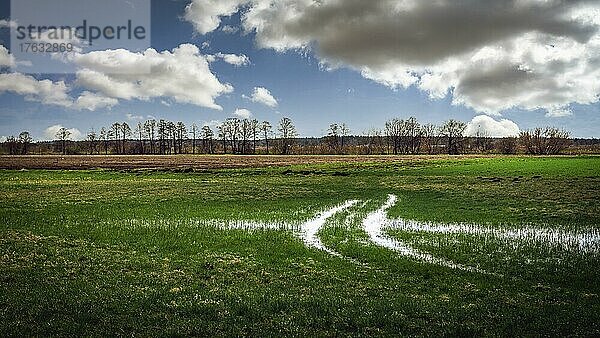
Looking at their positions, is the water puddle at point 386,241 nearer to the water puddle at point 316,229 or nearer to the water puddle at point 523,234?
the water puddle at point 523,234

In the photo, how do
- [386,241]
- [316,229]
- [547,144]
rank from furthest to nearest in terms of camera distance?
[547,144], [316,229], [386,241]

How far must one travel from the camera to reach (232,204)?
134 feet

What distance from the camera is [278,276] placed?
17219mm

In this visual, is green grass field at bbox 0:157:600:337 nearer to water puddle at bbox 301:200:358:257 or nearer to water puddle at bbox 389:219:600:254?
water puddle at bbox 301:200:358:257

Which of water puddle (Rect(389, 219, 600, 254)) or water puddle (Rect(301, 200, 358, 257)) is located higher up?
water puddle (Rect(389, 219, 600, 254))

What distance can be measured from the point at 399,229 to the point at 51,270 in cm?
1955

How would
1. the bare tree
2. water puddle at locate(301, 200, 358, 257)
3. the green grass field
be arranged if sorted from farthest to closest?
the bare tree → water puddle at locate(301, 200, 358, 257) → the green grass field

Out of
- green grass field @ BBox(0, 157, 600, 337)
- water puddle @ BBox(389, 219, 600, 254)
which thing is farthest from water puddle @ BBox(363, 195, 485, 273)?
water puddle @ BBox(389, 219, 600, 254)

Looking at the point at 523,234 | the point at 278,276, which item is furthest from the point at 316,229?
the point at 523,234

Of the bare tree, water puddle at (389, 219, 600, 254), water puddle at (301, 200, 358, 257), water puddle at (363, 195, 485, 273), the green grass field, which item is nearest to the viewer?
the green grass field

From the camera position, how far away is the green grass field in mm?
12039

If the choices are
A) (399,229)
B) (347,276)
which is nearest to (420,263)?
(347,276)

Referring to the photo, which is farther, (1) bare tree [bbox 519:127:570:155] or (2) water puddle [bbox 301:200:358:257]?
(1) bare tree [bbox 519:127:570:155]

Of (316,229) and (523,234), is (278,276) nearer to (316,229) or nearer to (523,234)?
(316,229)
